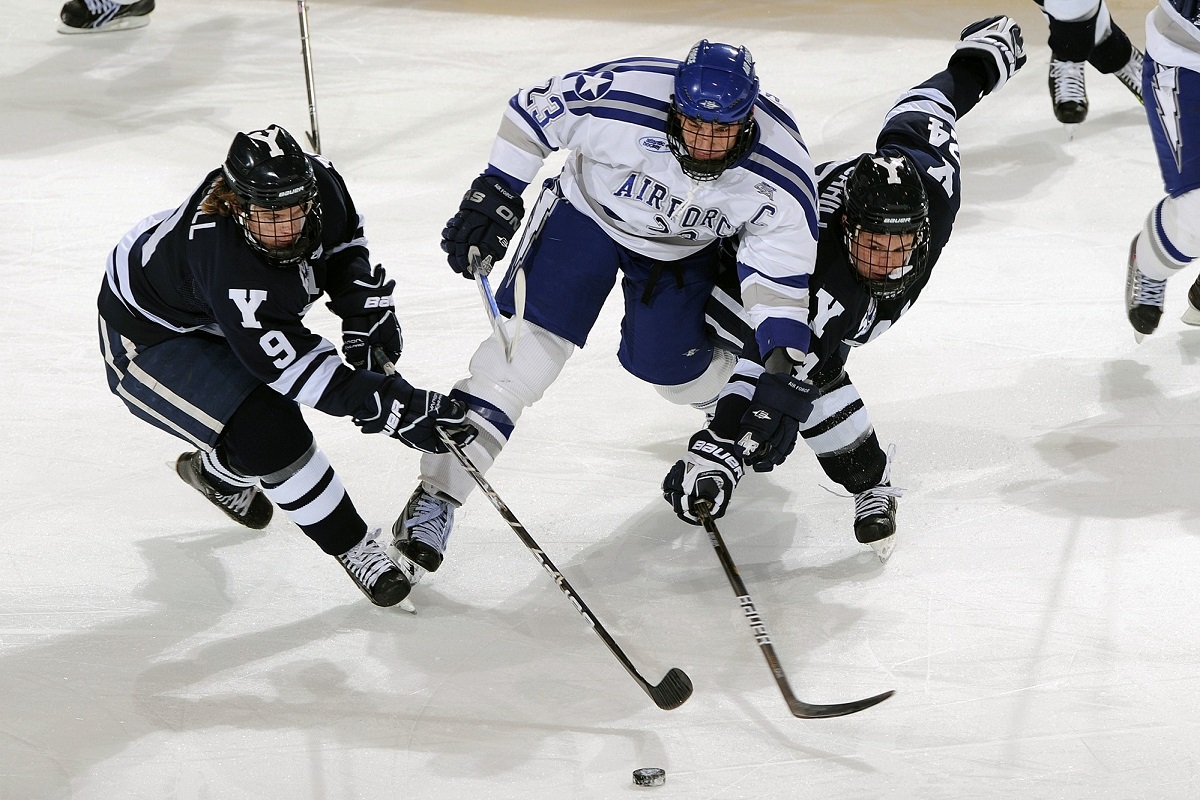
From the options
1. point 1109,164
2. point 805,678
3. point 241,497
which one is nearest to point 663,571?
point 805,678

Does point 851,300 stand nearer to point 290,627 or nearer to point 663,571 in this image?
point 663,571

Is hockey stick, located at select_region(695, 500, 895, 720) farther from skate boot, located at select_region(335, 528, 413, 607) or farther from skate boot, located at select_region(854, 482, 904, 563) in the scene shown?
skate boot, located at select_region(335, 528, 413, 607)

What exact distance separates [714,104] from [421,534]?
1009 millimetres

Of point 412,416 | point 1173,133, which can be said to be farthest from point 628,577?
point 1173,133

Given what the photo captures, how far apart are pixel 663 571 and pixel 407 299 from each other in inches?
57.3

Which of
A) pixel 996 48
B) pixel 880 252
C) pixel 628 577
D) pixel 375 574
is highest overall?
pixel 996 48

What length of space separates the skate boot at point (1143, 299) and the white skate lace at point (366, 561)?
210 centimetres

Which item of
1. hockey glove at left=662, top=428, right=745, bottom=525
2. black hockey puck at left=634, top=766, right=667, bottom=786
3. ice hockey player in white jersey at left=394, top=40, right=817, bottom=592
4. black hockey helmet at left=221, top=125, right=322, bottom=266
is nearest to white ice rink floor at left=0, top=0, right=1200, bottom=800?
black hockey puck at left=634, top=766, right=667, bottom=786

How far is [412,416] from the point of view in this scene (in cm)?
254

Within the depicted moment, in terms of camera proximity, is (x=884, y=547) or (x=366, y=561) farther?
(x=884, y=547)

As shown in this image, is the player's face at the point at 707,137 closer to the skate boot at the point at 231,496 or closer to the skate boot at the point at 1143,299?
the skate boot at the point at 231,496

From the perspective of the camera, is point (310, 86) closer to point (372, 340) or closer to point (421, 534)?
point (372, 340)

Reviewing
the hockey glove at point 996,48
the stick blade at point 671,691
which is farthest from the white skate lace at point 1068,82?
the stick blade at point 671,691

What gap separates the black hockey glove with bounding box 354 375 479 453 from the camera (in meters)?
2.52
